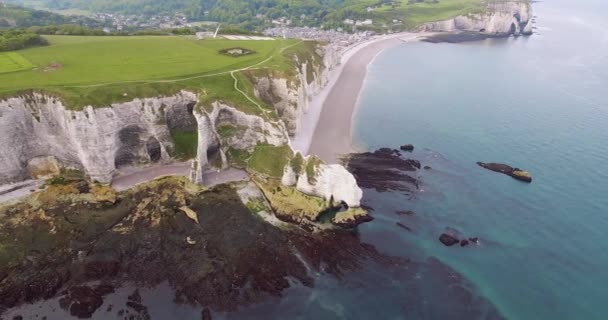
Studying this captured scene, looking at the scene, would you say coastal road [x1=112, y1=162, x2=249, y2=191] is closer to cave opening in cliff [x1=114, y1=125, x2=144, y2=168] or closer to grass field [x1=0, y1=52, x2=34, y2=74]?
cave opening in cliff [x1=114, y1=125, x2=144, y2=168]

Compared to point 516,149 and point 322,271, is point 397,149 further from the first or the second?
point 322,271

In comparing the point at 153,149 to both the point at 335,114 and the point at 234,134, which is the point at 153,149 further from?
the point at 335,114

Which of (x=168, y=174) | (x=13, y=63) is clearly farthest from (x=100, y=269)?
(x=13, y=63)

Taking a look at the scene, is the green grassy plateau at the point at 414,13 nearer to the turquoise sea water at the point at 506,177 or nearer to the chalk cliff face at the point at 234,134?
the turquoise sea water at the point at 506,177

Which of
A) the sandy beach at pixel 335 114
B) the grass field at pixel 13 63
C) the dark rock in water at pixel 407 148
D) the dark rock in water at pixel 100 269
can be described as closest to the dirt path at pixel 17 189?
the dark rock in water at pixel 100 269

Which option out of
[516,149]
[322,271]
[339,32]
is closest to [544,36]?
[339,32]
